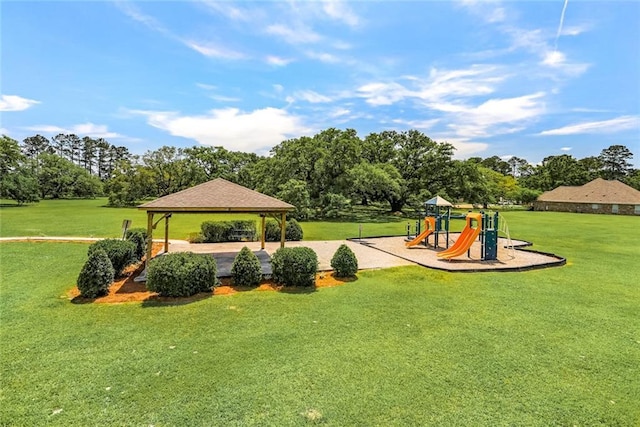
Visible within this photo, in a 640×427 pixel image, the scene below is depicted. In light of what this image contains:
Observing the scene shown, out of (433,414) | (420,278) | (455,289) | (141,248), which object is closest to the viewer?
(433,414)

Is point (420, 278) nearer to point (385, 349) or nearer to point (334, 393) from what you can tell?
point (385, 349)

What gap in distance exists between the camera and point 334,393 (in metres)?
3.97

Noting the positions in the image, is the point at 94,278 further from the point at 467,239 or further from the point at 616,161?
the point at 616,161

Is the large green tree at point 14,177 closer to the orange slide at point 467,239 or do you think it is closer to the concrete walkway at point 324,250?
the concrete walkway at point 324,250

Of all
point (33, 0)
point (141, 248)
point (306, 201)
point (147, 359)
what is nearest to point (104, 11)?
point (33, 0)

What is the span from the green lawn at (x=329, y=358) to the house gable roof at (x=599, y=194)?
4477 centimetres

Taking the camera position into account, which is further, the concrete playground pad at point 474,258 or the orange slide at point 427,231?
the orange slide at point 427,231

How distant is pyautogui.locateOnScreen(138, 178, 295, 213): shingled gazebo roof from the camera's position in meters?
8.80

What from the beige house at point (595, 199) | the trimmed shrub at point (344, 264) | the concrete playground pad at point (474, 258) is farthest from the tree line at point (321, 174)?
the trimmed shrub at point (344, 264)

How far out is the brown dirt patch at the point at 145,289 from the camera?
726cm

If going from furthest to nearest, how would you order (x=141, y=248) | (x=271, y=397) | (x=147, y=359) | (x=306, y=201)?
(x=306, y=201) → (x=141, y=248) → (x=147, y=359) → (x=271, y=397)

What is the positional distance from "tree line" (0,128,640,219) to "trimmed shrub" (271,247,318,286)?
16.9 metres

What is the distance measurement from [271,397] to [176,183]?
4590cm

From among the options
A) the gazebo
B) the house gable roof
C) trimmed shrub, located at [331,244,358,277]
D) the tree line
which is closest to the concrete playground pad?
trimmed shrub, located at [331,244,358,277]
